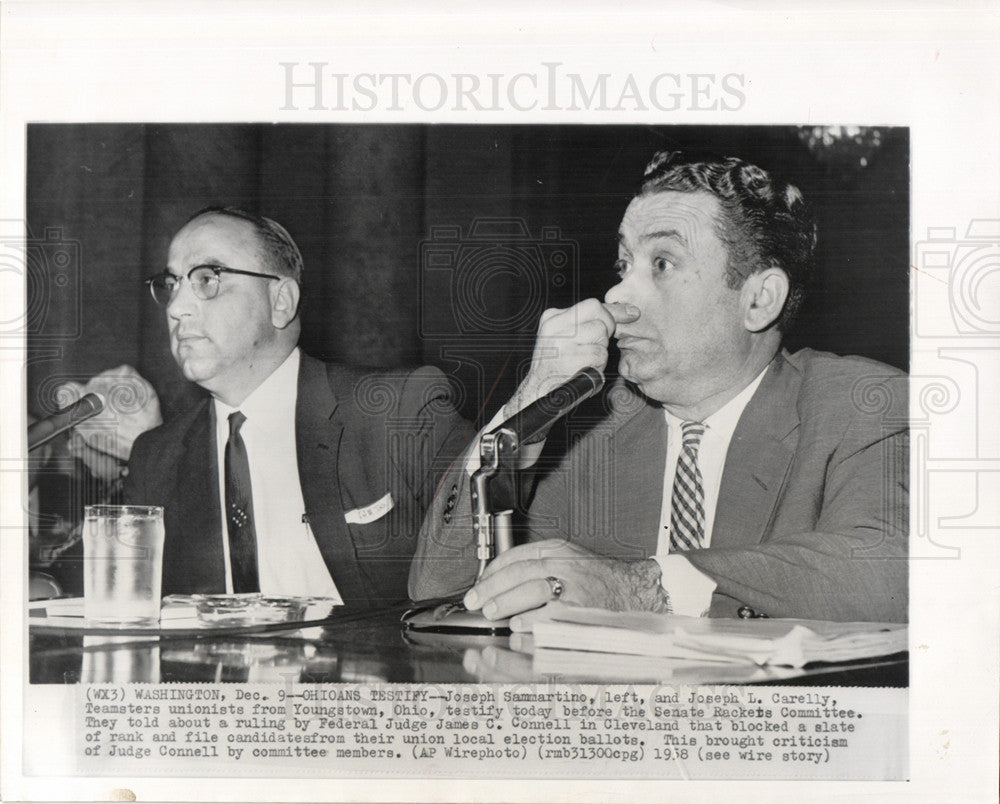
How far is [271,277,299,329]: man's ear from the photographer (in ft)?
6.31

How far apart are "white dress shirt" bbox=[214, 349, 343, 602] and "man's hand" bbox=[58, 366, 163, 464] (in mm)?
137

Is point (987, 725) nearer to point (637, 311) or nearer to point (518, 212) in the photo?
point (637, 311)

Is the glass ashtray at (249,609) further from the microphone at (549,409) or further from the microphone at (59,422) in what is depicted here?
the microphone at (549,409)

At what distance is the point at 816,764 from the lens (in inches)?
72.9

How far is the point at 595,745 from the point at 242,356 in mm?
977

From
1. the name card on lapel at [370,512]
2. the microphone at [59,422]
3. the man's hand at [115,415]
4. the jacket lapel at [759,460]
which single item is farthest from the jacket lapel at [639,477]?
the microphone at [59,422]

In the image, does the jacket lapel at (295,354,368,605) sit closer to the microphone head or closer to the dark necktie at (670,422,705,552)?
the microphone head

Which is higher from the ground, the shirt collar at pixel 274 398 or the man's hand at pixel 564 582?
the shirt collar at pixel 274 398

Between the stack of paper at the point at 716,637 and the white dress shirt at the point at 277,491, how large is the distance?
45 centimetres

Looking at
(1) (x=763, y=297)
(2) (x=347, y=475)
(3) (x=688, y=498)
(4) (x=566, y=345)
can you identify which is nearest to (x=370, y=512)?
(2) (x=347, y=475)

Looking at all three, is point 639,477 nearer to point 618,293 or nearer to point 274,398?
point 618,293

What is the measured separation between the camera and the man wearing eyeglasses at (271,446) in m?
1.91

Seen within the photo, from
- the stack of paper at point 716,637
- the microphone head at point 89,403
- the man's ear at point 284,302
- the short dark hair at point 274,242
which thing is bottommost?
the stack of paper at point 716,637

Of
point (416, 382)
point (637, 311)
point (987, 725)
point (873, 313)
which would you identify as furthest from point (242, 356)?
point (987, 725)
